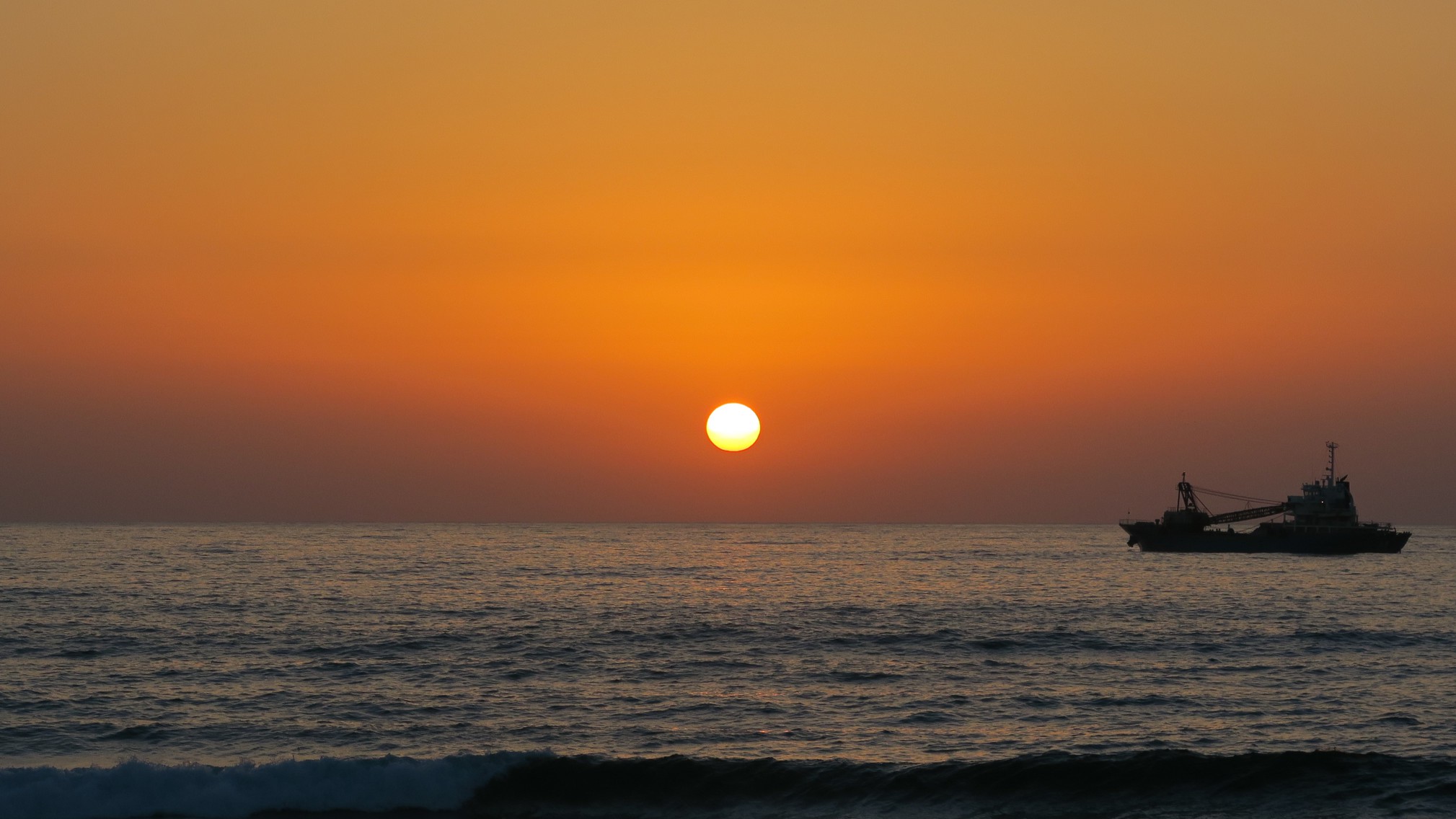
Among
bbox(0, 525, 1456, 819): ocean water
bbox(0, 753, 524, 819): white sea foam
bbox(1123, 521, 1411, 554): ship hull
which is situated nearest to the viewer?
bbox(0, 753, 524, 819): white sea foam

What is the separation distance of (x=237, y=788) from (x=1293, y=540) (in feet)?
475

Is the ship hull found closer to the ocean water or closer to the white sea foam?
the ocean water

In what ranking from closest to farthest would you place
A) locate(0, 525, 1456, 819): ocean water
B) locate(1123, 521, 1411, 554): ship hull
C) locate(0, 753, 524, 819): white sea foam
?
locate(0, 753, 524, 819): white sea foam → locate(0, 525, 1456, 819): ocean water → locate(1123, 521, 1411, 554): ship hull

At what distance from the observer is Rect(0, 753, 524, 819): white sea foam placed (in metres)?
25.1

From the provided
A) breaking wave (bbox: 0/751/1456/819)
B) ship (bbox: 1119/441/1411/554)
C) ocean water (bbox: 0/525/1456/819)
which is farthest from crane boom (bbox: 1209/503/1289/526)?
breaking wave (bbox: 0/751/1456/819)

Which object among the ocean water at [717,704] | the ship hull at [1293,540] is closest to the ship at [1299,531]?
the ship hull at [1293,540]

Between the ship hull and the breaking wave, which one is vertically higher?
the ship hull

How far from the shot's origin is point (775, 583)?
88.8 meters

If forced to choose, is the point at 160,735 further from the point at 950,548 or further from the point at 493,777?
the point at 950,548

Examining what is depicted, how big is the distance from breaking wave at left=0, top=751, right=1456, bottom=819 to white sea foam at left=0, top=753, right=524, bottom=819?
3 cm

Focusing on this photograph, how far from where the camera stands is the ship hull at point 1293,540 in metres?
141

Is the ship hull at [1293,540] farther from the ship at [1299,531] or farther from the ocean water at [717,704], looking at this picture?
the ocean water at [717,704]

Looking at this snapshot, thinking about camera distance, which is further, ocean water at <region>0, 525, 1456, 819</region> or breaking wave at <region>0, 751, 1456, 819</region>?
ocean water at <region>0, 525, 1456, 819</region>

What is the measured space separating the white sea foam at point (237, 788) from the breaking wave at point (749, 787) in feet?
0.11
